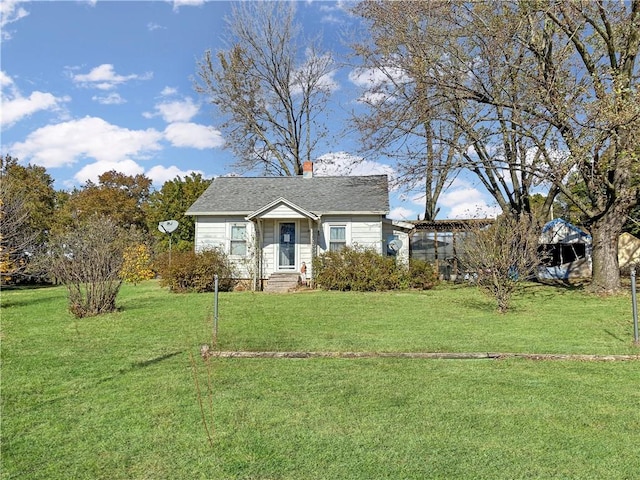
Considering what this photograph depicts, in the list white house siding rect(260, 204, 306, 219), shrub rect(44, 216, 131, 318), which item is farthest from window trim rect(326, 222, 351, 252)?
shrub rect(44, 216, 131, 318)

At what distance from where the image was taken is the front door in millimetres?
17828

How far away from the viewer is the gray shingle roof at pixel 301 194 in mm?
18016

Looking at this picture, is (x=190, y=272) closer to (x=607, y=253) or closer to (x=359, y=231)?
(x=359, y=231)

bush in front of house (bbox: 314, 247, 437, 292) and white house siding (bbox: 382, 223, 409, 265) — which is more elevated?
white house siding (bbox: 382, 223, 409, 265)

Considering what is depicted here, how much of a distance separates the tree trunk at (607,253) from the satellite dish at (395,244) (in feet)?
23.7

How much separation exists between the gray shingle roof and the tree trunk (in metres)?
7.12

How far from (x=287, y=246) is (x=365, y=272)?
13.0 feet

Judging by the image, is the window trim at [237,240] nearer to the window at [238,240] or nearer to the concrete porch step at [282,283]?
the window at [238,240]

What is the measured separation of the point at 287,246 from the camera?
1791 cm

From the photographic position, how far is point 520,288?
15875 millimetres

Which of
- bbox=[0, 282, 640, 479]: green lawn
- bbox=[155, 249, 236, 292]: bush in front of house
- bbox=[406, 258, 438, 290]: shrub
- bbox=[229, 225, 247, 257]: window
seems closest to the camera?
bbox=[0, 282, 640, 479]: green lawn

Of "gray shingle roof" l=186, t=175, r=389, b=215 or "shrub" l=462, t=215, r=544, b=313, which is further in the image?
"gray shingle roof" l=186, t=175, r=389, b=215

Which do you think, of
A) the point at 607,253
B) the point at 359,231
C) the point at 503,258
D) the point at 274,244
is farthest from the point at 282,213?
the point at 607,253

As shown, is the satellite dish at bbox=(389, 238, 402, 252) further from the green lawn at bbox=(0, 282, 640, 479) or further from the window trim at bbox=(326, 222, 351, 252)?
the green lawn at bbox=(0, 282, 640, 479)
